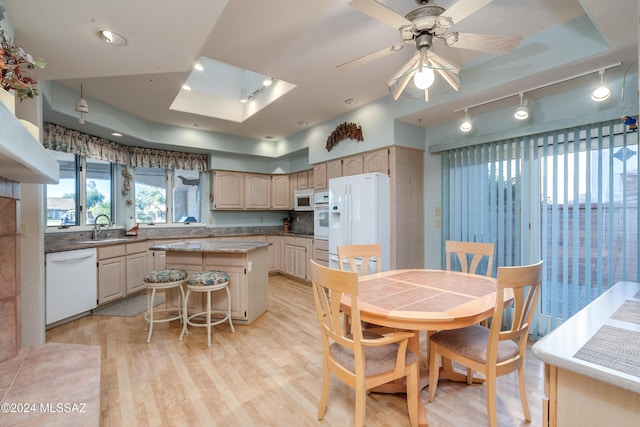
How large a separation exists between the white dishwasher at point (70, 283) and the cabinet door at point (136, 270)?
20.8 inches

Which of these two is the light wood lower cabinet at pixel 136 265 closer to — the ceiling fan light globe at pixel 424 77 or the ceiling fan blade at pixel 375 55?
the ceiling fan blade at pixel 375 55

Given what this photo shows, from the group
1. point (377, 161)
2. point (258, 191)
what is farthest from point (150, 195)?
point (377, 161)

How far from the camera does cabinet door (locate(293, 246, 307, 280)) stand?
507 centimetres

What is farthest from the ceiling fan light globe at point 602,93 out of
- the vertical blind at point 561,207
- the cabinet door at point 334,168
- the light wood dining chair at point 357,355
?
the cabinet door at point 334,168

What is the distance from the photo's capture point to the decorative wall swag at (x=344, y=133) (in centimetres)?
387

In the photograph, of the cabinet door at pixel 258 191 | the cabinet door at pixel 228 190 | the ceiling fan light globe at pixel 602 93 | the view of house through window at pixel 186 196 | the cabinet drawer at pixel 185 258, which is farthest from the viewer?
the cabinet door at pixel 258 191

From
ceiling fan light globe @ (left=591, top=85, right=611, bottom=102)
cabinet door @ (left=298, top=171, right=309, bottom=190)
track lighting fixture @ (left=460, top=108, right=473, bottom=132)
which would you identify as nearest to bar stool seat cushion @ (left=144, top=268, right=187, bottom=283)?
cabinet door @ (left=298, top=171, right=309, bottom=190)

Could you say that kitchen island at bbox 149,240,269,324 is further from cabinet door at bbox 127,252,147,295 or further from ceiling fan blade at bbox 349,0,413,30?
ceiling fan blade at bbox 349,0,413,30

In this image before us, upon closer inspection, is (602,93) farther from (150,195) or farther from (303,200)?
(150,195)

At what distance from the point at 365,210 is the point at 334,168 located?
1140mm

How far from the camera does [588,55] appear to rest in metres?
2.05

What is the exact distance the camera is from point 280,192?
607 centimetres

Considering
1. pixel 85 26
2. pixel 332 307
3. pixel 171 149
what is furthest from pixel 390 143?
pixel 171 149

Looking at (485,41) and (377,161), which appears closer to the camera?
(485,41)
